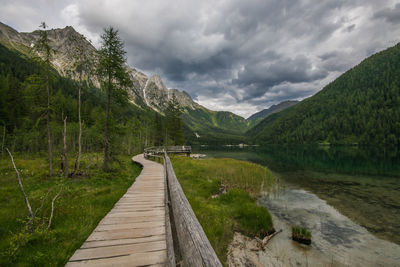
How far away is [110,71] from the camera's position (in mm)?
15711

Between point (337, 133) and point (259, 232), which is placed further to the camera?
point (337, 133)

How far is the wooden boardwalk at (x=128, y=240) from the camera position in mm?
3414

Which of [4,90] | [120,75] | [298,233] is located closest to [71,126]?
[4,90]

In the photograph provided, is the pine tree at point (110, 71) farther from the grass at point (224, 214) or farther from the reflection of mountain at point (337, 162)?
the reflection of mountain at point (337, 162)

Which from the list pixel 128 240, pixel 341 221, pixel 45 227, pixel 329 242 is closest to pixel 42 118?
pixel 45 227

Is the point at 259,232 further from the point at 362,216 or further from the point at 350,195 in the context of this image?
the point at 350,195

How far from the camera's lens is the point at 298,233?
8102mm

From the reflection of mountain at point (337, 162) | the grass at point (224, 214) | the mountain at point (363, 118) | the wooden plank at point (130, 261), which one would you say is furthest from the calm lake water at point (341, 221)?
the mountain at point (363, 118)

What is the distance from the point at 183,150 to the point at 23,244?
36.0m

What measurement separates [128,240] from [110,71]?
15.8 meters

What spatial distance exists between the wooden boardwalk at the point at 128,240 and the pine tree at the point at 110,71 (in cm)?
1147

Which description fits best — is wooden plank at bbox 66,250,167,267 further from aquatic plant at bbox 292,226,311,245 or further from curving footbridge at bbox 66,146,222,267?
aquatic plant at bbox 292,226,311,245

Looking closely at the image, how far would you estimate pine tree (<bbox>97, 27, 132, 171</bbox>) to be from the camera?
15.5 metres

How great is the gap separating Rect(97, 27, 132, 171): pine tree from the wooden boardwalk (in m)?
11.5
